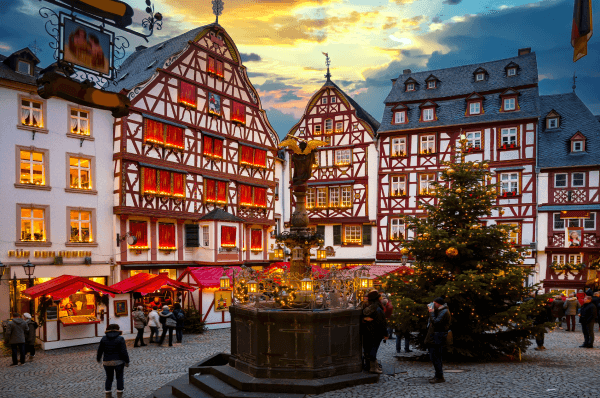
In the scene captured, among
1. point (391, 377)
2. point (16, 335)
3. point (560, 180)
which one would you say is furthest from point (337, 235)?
point (391, 377)

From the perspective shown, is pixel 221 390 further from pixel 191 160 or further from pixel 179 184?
pixel 191 160

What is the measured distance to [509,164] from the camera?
3183 centimetres

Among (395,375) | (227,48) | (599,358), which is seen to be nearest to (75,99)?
(395,375)

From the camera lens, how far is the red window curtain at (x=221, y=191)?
1140 inches

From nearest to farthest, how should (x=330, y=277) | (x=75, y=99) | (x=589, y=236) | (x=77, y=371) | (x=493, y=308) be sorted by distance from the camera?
(x=75, y=99) → (x=330, y=277) → (x=493, y=308) → (x=77, y=371) → (x=589, y=236)

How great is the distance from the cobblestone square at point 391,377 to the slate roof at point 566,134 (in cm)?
1594

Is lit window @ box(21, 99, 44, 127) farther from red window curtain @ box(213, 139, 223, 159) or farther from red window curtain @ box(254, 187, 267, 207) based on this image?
red window curtain @ box(254, 187, 267, 207)

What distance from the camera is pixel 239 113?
30500mm

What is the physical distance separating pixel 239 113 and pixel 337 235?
36.3 feet

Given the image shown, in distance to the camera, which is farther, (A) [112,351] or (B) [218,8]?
(B) [218,8]

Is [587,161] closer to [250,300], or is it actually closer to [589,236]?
[589,236]

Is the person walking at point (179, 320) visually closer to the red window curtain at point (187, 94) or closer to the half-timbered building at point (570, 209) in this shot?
the red window curtain at point (187, 94)

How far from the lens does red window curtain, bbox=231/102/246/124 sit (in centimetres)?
3011

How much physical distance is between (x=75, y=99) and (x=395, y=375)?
8102 millimetres
